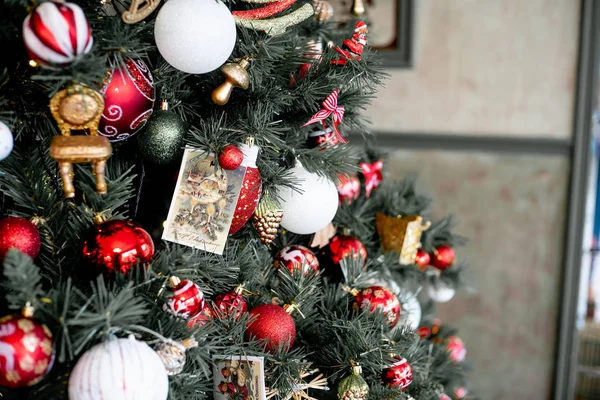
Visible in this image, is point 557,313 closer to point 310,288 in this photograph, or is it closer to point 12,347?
point 310,288

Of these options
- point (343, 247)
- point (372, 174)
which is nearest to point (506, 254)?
point (372, 174)

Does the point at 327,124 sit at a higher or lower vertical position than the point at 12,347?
higher

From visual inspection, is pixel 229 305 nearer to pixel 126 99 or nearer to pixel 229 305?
pixel 229 305

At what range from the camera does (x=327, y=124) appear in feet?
2.31

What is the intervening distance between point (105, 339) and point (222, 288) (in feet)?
0.67

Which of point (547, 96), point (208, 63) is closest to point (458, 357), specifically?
point (208, 63)

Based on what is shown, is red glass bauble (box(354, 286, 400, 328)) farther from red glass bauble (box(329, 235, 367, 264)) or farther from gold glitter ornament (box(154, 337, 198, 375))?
gold glitter ornament (box(154, 337, 198, 375))

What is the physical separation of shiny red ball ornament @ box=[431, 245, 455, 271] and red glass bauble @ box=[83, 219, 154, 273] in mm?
582

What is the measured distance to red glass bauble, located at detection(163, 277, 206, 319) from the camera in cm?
50

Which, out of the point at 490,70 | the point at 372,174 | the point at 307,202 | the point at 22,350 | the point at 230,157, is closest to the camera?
the point at 22,350

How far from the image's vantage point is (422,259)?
902 millimetres

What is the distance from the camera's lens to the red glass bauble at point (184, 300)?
50 cm

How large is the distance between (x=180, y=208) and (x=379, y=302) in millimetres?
285

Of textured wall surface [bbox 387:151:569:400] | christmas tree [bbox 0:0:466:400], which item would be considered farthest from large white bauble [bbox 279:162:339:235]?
textured wall surface [bbox 387:151:569:400]
